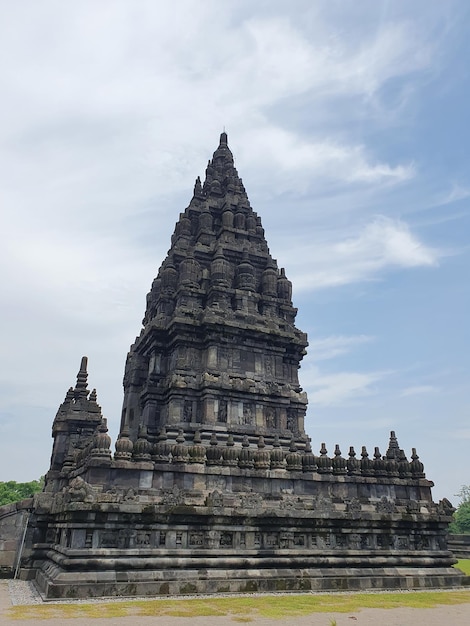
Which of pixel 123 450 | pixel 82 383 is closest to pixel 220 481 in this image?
pixel 123 450

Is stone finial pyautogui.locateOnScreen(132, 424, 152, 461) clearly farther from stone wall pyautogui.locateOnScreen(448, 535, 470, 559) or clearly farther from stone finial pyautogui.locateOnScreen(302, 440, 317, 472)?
stone wall pyautogui.locateOnScreen(448, 535, 470, 559)

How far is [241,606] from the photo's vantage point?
1246 cm

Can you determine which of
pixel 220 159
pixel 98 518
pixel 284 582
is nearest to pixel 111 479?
pixel 98 518

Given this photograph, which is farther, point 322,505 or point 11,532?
point 11,532

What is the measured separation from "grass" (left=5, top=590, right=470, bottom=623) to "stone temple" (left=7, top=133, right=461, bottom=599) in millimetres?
1253

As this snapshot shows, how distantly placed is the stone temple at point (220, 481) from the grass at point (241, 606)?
1253 mm

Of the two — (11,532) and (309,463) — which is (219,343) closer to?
(309,463)

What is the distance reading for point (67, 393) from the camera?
86.0 ft

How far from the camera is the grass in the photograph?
1113 centimetres

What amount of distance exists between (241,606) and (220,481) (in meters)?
5.29

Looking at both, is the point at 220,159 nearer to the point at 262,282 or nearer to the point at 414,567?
the point at 262,282

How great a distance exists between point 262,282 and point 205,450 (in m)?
13.6

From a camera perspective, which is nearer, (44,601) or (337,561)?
(44,601)

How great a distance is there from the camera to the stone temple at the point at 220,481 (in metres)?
14.7
